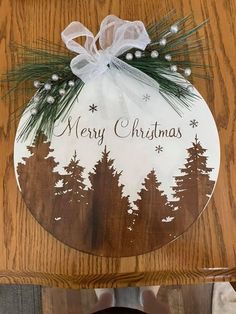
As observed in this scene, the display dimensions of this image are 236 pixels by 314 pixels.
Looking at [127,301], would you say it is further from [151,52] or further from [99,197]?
[151,52]

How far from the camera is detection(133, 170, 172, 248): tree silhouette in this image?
0.72 m

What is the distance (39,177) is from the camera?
76 cm

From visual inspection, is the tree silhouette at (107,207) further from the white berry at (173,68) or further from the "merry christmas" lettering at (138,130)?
the white berry at (173,68)

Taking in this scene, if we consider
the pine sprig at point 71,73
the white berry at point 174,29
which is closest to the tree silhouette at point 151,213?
the pine sprig at point 71,73

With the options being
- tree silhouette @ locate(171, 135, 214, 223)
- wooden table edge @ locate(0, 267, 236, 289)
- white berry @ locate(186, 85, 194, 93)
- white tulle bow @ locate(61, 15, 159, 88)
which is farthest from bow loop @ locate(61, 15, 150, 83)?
wooden table edge @ locate(0, 267, 236, 289)

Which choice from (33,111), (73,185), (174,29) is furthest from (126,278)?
(174,29)

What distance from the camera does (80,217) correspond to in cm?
73

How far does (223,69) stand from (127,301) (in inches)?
23.2

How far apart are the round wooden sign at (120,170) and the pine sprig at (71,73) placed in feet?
0.05

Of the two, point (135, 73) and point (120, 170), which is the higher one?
point (135, 73)

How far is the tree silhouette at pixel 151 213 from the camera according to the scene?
2.36 ft

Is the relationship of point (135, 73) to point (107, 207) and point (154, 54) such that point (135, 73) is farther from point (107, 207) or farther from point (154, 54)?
point (107, 207)

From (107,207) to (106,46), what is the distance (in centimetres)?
28

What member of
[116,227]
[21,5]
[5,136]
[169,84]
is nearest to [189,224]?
[116,227]
